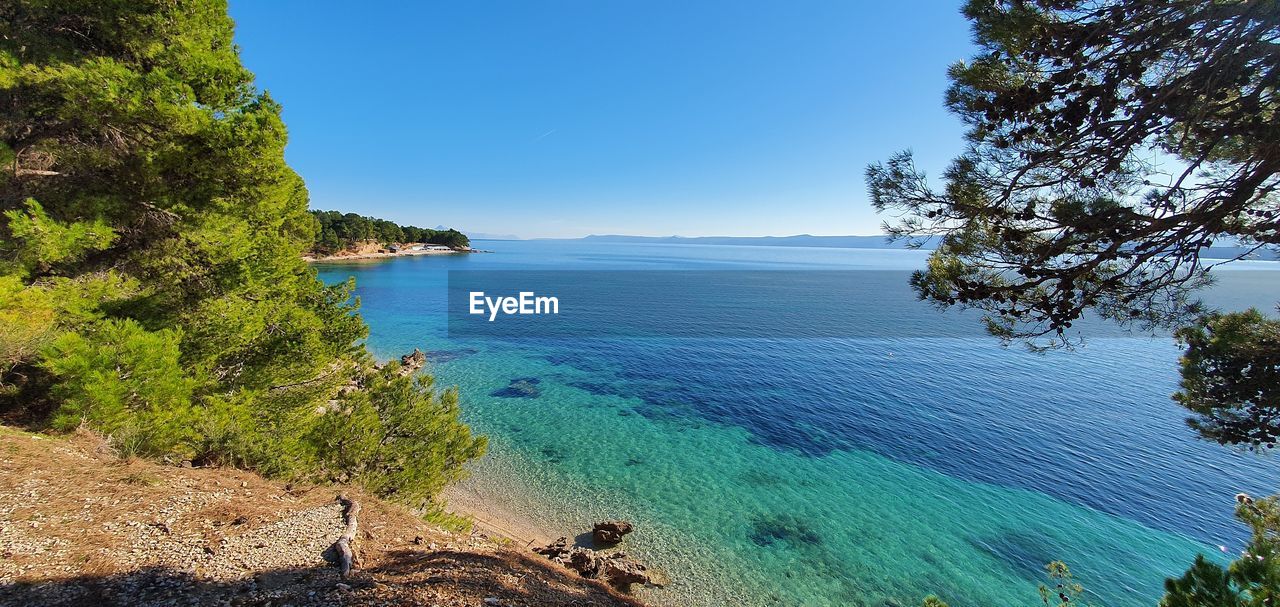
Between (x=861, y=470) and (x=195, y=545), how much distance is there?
22458 mm

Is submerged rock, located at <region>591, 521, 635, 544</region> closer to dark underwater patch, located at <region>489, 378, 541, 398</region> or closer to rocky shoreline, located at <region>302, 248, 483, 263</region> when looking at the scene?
dark underwater patch, located at <region>489, 378, 541, 398</region>

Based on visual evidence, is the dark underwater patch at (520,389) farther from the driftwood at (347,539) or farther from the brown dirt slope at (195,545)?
the driftwood at (347,539)

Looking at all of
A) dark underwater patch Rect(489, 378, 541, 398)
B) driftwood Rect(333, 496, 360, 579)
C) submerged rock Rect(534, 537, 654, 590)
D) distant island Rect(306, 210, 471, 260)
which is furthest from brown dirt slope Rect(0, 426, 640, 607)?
distant island Rect(306, 210, 471, 260)

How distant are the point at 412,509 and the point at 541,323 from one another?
129 ft

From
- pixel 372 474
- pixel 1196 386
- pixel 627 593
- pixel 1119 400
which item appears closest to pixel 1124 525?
pixel 1196 386

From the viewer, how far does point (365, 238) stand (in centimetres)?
11244

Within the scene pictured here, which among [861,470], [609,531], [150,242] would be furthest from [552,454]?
[150,242]

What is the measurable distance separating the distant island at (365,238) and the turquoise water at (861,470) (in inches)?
3158

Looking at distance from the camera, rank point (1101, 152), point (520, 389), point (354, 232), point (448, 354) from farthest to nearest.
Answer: point (354, 232)
point (448, 354)
point (520, 389)
point (1101, 152)

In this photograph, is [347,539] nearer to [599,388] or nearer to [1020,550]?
[1020,550]

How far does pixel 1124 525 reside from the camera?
1612 centimetres

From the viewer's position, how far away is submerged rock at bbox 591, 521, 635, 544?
46.1 feet

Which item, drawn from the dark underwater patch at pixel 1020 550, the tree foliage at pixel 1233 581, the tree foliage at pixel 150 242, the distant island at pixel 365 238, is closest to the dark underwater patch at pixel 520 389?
the tree foliage at pixel 150 242

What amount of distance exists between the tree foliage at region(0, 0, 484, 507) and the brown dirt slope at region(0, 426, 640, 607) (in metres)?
1.06
